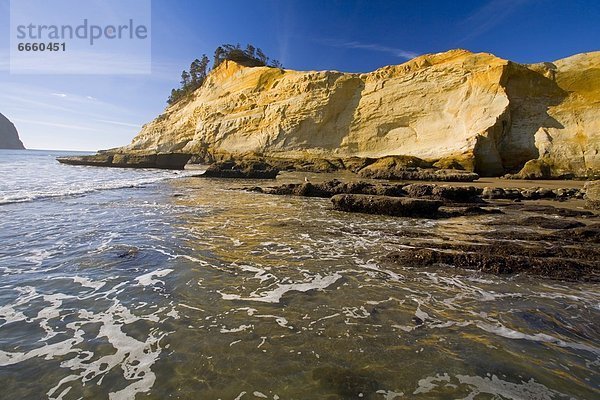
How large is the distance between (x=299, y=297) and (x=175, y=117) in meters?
57.3

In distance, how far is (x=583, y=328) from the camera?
334cm

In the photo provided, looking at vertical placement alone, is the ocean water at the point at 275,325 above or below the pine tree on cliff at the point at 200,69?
below

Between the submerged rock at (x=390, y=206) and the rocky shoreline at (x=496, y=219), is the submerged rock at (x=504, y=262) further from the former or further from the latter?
the submerged rock at (x=390, y=206)

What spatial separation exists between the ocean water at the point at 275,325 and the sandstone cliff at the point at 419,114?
24.6m

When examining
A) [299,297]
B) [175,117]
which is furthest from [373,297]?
[175,117]

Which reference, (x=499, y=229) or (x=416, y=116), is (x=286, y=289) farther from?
(x=416, y=116)

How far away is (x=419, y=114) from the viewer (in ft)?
110

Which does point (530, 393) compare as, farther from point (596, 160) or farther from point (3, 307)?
point (596, 160)

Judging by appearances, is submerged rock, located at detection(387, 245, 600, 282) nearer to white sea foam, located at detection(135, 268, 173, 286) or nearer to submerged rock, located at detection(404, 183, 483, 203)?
white sea foam, located at detection(135, 268, 173, 286)

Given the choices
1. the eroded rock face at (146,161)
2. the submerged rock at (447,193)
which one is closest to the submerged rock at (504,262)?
the submerged rock at (447,193)

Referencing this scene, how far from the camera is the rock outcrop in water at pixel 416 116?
2623 centimetres

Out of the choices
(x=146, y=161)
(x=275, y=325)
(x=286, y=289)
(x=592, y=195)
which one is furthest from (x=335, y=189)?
(x=146, y=161)

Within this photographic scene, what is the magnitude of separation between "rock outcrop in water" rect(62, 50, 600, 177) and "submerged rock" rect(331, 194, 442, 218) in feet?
62.0

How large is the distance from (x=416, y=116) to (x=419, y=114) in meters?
0.35
